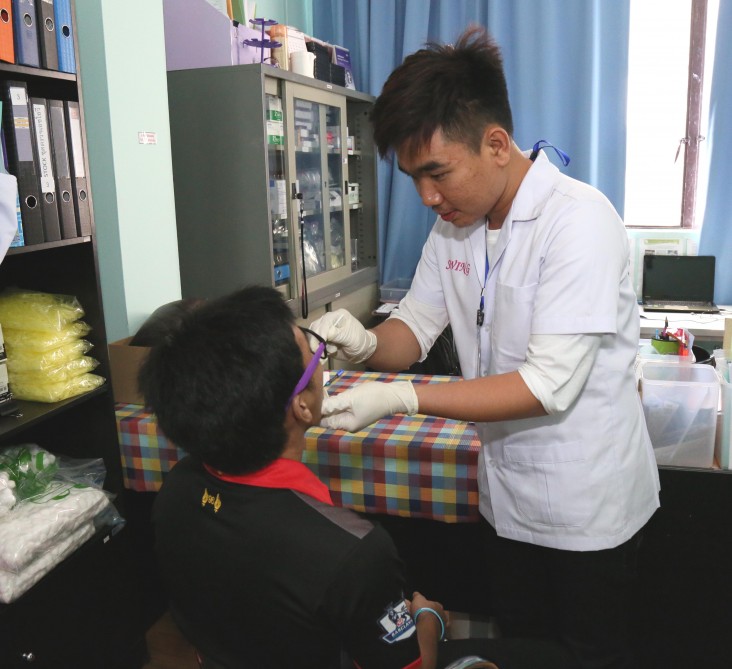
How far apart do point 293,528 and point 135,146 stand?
1.62m

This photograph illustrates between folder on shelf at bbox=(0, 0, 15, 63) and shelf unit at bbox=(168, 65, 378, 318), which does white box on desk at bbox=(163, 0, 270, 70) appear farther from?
folder on shelf at bbox=(0, 0, 15, 63)

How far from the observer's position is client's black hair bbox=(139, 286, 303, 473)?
2.86 feet

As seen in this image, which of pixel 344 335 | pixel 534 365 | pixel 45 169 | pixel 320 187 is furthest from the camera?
pixel 320 187

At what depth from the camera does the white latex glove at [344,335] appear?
4.29 ft

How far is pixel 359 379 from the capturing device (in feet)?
6.97

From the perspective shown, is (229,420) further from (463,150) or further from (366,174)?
(366,174)

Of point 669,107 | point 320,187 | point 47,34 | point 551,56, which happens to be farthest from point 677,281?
point 47,34

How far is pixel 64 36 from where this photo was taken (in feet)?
5.11

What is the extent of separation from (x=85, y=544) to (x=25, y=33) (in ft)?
3.85

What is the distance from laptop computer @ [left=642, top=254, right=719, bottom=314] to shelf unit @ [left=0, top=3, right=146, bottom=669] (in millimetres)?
2731

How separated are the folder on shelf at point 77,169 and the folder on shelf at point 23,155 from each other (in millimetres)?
112

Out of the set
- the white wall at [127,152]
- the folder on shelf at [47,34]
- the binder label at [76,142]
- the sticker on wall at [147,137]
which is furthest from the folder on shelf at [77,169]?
the sticker on wall at [147,137]

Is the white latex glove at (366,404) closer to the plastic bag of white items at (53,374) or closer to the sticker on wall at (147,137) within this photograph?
the plastic bag of white items at (53,374)

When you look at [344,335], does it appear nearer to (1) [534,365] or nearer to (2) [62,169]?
(1) [534,365]
